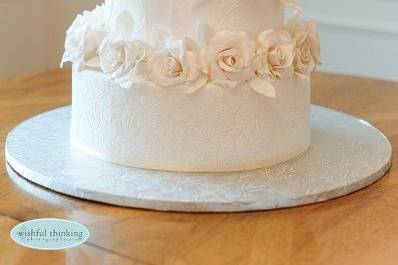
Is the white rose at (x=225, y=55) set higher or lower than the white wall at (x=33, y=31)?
higher

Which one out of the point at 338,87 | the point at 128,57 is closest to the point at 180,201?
the point at 128,57

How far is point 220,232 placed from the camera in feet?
3.03

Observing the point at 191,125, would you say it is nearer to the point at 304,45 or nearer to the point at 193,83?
the point at 193,83

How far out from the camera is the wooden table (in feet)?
2.82

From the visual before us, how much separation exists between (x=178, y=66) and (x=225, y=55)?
6 cm

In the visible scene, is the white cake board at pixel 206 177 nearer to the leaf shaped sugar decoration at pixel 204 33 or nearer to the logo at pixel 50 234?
the logo at pixel 50 234

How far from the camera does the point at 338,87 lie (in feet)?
5.54

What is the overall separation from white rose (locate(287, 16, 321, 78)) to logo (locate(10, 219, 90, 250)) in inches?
15.4

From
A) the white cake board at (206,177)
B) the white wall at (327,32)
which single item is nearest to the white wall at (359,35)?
the white wall at (327,32)

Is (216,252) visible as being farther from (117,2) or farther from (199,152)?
(117,2)

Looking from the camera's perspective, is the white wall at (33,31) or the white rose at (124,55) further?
the white wall at (33,31)

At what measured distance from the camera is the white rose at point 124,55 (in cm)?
105

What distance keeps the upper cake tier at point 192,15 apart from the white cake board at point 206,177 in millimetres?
192

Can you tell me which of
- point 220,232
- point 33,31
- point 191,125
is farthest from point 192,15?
point 33,31
